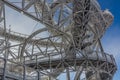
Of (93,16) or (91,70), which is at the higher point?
(93,16)

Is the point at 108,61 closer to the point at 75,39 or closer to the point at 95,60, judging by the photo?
the point at 95,60

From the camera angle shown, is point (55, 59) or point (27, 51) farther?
point (27, 51)

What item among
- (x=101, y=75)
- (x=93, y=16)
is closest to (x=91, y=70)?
(x=101, y=75)

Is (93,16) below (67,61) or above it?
above

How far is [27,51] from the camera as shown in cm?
3234

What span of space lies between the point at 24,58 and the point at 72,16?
681cm

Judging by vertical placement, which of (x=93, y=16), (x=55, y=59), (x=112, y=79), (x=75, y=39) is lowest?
(x=112, y=79)

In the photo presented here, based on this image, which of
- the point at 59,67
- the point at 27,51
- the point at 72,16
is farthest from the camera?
the point at 27,51

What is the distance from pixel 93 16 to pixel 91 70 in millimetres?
5848

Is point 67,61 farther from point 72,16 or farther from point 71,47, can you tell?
point 72,16

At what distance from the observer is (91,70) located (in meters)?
30.2

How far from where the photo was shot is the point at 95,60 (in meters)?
28.9

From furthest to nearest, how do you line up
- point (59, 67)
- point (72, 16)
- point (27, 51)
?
point (27, 51), point (59, 67), point (72, 16)

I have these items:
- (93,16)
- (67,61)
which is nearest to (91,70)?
(67,61)
